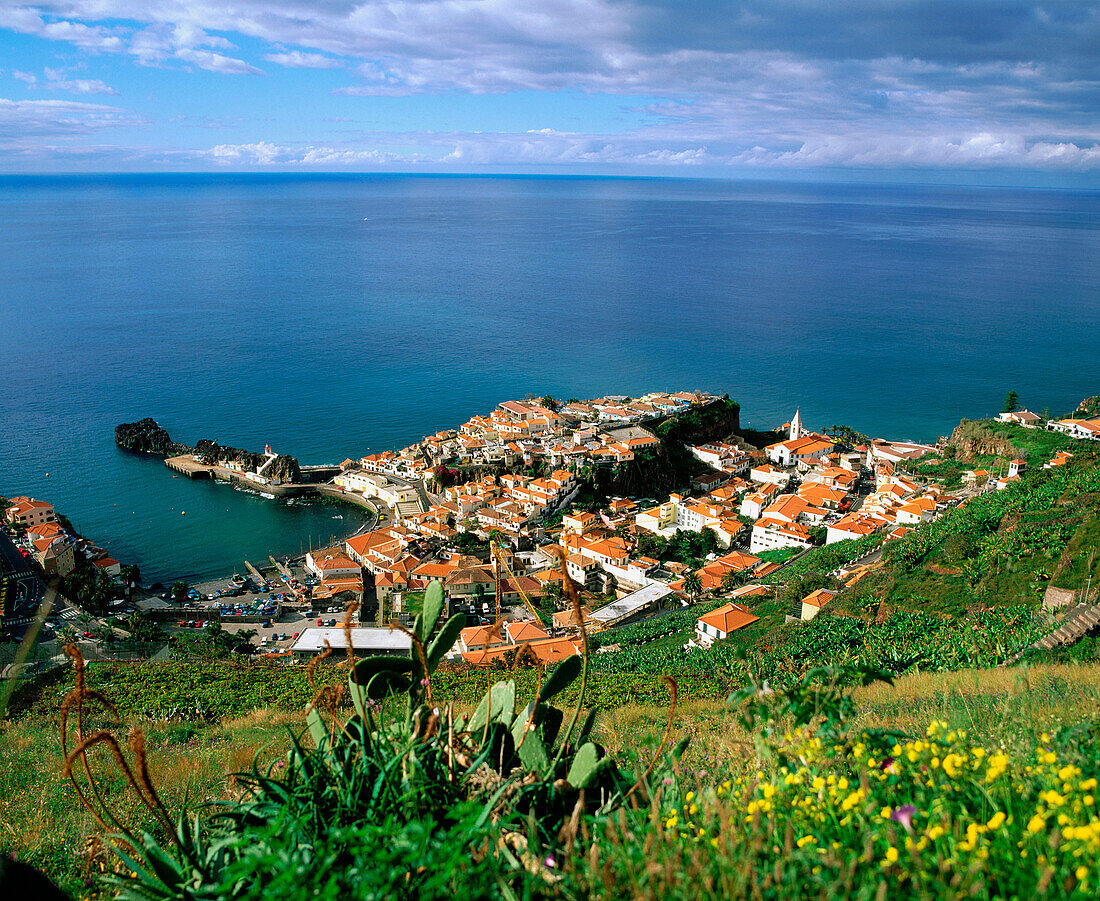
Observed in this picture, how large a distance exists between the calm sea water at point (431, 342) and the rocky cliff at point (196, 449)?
0.97 m

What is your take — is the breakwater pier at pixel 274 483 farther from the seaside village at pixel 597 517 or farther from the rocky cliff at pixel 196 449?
the seaside village at pixel 597 517

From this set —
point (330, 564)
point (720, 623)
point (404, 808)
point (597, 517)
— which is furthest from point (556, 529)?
point (404, 808)

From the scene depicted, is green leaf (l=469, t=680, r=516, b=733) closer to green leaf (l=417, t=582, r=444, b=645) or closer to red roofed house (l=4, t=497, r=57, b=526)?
green leaf (l=417, t=582, r=444, b=645)

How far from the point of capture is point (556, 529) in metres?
27.1

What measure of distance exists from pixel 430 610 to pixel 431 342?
5189 centimetres

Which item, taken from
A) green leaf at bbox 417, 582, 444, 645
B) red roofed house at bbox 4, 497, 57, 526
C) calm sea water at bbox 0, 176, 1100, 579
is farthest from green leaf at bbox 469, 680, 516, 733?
red roofed house at bbox 4, 497, 57, 526

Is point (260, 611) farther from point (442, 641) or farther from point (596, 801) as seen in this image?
point (596, 801)

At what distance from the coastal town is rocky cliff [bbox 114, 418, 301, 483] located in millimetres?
410

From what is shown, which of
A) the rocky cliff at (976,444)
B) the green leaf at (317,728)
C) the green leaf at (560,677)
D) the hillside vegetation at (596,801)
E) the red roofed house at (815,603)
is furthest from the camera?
the rocky cliff at (976,444)

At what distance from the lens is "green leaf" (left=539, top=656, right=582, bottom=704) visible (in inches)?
126

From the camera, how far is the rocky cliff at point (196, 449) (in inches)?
1288

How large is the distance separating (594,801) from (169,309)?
232 ft

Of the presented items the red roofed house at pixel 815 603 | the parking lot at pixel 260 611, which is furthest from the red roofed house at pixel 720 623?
the parking lot at pixel 260 611

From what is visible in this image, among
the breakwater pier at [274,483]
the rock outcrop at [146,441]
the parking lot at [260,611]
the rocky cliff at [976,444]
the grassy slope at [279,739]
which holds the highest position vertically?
the grassy slope at [279,739]
